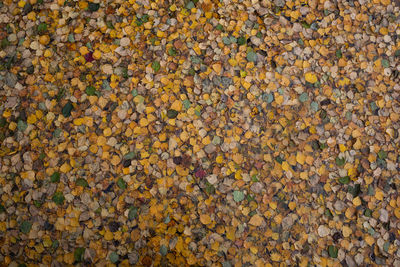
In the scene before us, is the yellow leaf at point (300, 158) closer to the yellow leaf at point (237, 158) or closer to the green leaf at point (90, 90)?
the yellow leaf at point (237, 158)

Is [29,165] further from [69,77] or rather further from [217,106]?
[217,106]

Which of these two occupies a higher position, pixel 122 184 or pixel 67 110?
pixel 67 110

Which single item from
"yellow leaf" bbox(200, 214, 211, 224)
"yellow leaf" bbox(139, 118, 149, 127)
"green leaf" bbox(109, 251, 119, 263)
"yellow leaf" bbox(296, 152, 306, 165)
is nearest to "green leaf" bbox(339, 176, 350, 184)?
"yellow leaf" bbox(296, 152, 306, 165)

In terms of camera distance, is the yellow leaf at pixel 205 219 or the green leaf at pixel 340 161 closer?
the yellow leaf at pixel 205 219

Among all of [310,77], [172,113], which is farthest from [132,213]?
[310,77]

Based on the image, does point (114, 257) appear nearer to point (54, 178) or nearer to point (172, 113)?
point (54, 178)

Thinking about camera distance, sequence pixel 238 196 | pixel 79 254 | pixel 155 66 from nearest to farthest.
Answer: pixel 79 254
pixel 238 196
pixel 155 66

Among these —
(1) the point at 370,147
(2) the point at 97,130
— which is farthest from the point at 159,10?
(1) the point at 370,147

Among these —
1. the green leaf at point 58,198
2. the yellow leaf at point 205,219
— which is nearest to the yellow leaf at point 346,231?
the yellow leaf at point 205,219
